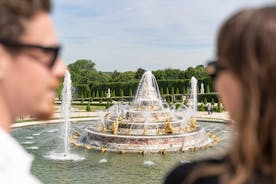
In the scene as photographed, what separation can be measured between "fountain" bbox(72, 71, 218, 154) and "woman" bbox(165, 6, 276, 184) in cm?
1373

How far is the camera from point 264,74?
1038 mm

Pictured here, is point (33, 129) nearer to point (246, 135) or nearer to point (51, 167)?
point (51, 167)

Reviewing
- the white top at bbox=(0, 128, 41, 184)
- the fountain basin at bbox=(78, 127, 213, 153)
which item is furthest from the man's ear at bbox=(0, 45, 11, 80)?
the fountain basin at bbox=(78, 127, 213, 153)

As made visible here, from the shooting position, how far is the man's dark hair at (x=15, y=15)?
1.10m

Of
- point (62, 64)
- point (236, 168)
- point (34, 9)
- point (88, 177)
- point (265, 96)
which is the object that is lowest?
point (88, 177)

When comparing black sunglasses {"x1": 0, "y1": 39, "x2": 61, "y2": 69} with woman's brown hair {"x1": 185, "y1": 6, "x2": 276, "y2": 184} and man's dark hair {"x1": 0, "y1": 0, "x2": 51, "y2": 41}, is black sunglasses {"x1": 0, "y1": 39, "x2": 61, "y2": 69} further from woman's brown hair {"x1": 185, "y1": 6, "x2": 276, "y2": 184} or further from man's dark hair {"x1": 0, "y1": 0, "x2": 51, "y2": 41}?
woman's brown hair {"x1": 185, "y1": 6, "x2": 276, "y2": 184}

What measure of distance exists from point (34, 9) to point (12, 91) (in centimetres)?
22

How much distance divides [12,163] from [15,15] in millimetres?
373

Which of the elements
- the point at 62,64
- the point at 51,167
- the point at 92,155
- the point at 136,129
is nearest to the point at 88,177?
the point at 51,167

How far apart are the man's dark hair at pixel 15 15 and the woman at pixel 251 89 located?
19.2 inches

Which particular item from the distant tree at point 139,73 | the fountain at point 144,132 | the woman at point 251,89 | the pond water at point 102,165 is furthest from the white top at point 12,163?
the distant tree at point 139,73

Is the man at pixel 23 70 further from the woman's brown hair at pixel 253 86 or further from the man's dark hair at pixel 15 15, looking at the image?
the woman's brown hair at pixel 253 86

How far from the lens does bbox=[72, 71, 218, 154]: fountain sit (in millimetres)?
15289

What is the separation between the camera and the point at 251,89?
1058 mm
